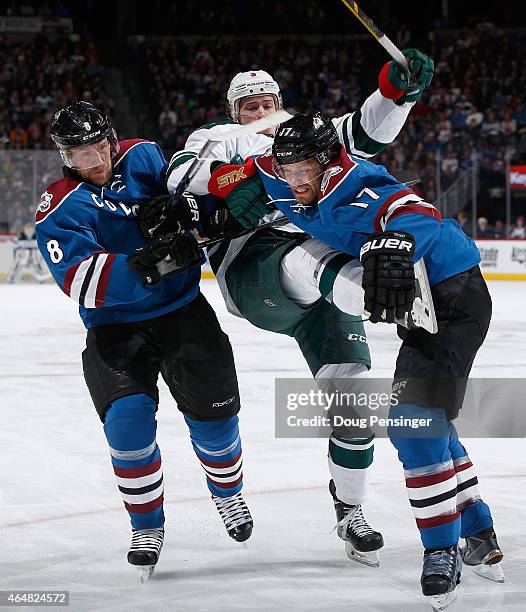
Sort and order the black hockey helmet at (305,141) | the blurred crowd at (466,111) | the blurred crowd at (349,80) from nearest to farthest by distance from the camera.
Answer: the black hockey helmet at (305,141)
the blurred crowd at (466,111)
the blurred crowd at (349,80)

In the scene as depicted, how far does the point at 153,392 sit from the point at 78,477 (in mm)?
928

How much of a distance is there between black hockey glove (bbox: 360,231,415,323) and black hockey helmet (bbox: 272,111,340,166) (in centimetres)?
28

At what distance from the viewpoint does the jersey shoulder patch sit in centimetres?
258

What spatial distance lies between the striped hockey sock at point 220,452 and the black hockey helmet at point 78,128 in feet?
2.57

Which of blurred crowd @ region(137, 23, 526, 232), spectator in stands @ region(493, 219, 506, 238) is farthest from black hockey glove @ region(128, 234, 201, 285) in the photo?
blurred crowd @ region(137, 23, 526, 232)

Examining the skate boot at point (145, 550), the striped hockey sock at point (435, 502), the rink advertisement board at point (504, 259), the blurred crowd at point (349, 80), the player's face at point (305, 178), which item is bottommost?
the rink advertisement board at point (504, 259)

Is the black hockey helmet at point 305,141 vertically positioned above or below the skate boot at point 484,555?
above

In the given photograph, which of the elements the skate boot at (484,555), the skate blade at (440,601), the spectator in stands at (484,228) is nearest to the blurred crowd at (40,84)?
the spectator in stands at (484,228)

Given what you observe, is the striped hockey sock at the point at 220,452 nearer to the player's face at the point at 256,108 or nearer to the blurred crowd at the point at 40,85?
the player's face at the point at 256,108

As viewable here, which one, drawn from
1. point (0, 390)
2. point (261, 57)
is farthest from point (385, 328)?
point (261, 57)

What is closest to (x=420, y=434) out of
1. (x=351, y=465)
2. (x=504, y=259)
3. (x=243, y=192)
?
(x=351, y=465)

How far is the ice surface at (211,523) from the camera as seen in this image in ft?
7.73

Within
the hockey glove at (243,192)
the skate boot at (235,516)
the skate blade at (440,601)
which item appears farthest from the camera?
the skate boot at (235,516)

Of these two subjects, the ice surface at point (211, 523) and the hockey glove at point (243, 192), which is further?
the hockey glove at point (243, 192)
